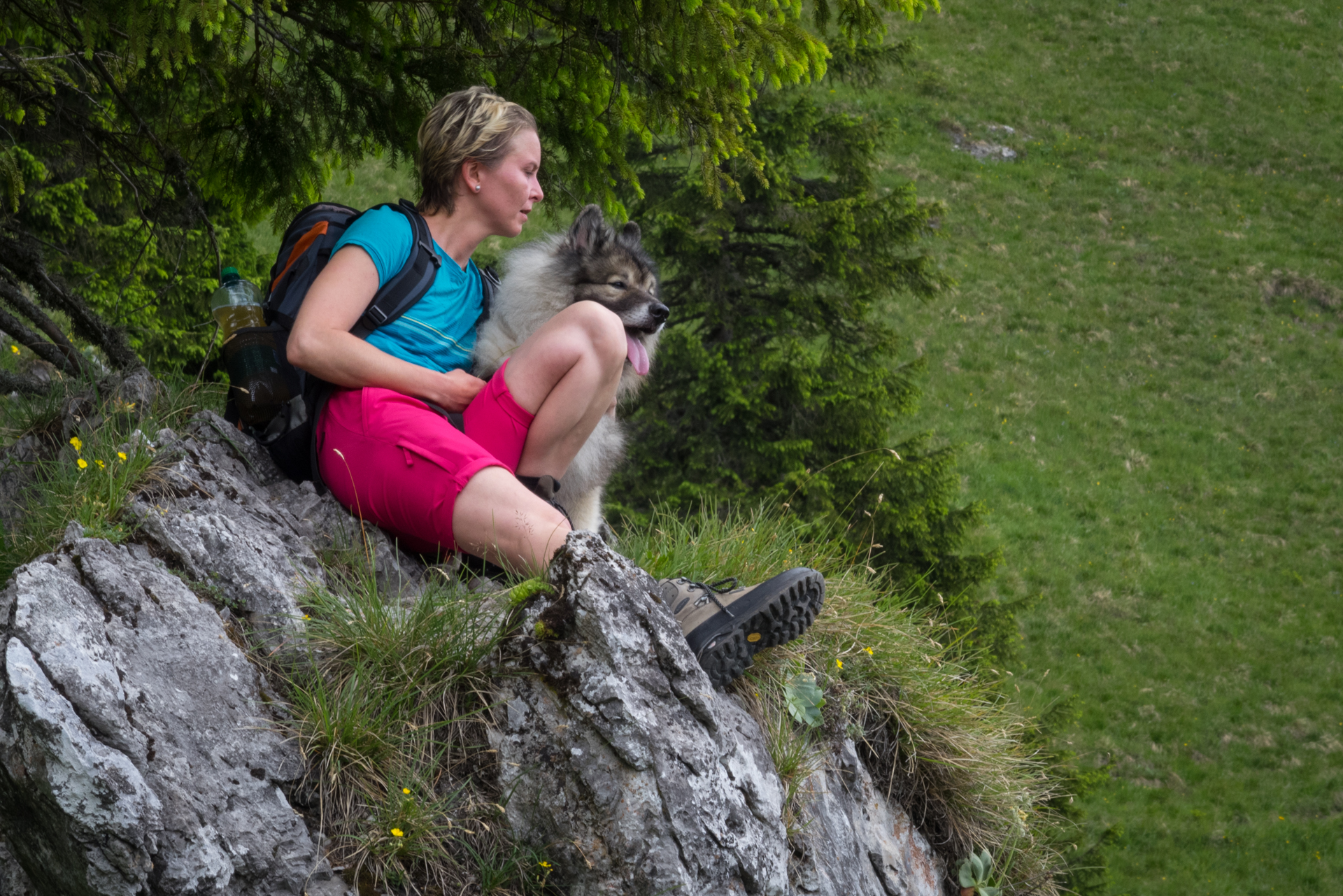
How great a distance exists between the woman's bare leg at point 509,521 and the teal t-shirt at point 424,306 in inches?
31.4

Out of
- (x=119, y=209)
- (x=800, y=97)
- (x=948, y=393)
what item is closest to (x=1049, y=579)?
(x=948, y=393)

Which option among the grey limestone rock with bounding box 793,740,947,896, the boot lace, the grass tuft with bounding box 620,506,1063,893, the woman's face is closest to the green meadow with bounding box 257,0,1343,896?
the grass tuft with bounding box 620,506,1063,893

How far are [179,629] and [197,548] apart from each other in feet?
1.20

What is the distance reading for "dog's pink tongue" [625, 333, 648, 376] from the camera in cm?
415

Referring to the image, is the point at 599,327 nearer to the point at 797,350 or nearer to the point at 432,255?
the point at 432,255

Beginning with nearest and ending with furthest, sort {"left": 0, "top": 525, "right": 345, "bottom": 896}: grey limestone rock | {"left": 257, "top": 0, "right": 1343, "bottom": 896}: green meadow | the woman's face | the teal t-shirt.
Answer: {"left": 0, "top": 525, "right": 345, "bottom": 896}: grey limestone rock → the teal t-shirt → the woman's face → {"left": 257, "top": 0, "right": 1343, "bottom": 896}: green meadow

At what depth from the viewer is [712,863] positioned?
267 cm

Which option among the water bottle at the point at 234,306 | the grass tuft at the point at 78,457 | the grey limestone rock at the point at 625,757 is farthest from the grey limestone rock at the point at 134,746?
the water bottle at the point at 234,306

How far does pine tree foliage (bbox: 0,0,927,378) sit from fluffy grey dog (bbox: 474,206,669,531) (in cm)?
70

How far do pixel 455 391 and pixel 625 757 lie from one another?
162 centimetres

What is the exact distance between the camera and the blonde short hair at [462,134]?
3723mm

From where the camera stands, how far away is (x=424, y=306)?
3785 mm

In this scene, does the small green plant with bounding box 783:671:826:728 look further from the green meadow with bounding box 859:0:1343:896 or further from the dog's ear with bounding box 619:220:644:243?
the green meadow with bounding box 859:0:1343:896

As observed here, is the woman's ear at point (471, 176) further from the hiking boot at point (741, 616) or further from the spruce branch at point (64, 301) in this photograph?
the spruce branch at point (64, 301)
